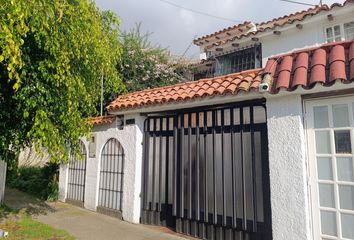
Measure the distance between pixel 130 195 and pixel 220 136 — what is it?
3.41m

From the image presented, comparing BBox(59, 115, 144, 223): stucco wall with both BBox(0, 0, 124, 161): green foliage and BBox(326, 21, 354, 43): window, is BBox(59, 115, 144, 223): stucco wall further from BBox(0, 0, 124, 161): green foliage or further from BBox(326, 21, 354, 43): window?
BBox(326, 21, 354, 43): window

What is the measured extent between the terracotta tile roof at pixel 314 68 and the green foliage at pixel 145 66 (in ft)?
36.1

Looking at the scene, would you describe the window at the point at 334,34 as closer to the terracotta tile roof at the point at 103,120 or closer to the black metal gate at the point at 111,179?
the terracotta tile roof at the point at 103,120

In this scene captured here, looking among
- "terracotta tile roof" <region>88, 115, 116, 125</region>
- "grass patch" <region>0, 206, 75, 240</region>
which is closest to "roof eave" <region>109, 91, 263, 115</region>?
"terracotta tile roof" <region>88, 115, 116, 125</region>

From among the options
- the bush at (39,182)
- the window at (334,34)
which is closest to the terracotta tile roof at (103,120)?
the bush at (39,182)

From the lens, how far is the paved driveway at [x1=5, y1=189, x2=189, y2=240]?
6.93 m

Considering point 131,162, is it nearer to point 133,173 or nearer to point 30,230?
point 133,173

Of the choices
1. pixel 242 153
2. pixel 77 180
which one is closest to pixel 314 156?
pixel 242 153

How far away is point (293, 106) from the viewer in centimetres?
529

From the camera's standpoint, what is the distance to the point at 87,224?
7984 millimetres

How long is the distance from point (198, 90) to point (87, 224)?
5.04 m

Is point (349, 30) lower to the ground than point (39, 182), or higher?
higher

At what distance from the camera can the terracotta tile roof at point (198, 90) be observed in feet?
19.7

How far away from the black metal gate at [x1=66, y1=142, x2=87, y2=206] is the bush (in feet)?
3.34
